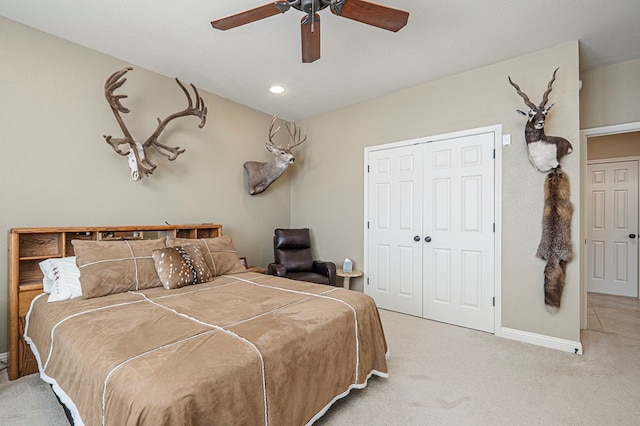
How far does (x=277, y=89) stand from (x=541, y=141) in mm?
2888

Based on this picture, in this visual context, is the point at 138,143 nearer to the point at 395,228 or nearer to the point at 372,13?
the point at 372,13

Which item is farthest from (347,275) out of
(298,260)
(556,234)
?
(556,234)

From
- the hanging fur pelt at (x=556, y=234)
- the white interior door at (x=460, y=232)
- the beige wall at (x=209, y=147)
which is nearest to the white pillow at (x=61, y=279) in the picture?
the beige wall at (x=209, y=147)

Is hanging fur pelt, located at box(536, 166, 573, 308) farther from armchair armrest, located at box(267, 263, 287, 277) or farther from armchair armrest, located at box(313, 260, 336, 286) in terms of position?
armchair armrest, located at box(267, 263, 287, 277)

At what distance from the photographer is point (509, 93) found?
3037mm

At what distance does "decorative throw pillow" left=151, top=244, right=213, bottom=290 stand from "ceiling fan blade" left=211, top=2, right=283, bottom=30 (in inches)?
70.7

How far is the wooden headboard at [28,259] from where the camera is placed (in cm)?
221

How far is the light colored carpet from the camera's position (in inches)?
70.2

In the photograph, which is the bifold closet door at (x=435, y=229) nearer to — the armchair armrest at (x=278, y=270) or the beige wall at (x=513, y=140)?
the beige wall at (x=513, y=140)

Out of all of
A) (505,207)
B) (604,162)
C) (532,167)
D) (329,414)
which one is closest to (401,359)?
(329,414)

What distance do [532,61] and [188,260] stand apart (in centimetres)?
376

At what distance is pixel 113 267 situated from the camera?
7.54 ft

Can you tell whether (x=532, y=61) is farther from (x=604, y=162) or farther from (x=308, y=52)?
(x=604, y=162)

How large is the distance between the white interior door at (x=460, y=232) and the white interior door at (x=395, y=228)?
0.13m
